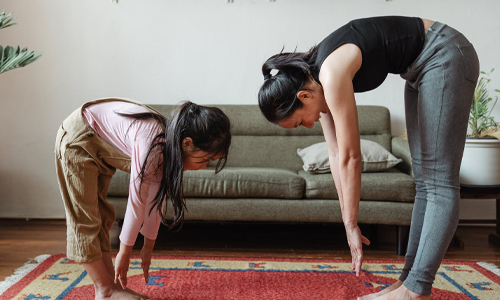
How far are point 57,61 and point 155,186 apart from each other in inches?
78.2

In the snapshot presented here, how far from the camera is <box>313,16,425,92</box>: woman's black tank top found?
109cm

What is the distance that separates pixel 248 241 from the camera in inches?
89.7

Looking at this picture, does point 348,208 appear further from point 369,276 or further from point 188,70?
point 188,70

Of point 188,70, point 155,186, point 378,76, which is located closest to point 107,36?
point 188,70

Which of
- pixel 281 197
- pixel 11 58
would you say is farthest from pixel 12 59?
pixel 281 197

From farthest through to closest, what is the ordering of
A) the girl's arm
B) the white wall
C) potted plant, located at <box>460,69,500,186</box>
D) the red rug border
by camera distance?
the white wall
potted plant, located at <box>460,69,500,186</box>
the red rug border
the girl's arm

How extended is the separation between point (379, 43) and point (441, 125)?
0.88 ft

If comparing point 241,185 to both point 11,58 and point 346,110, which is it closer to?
point 346,110

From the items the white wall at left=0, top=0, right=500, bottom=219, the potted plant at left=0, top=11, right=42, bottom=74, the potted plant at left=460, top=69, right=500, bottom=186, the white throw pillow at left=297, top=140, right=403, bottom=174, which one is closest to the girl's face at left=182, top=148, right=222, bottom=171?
the white throw pillow at left=297, top=140, right=403, bottom=174

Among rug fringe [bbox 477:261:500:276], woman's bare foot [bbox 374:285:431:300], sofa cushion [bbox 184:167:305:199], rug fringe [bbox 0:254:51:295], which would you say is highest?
woman's bare foot [bbox 374:285:431:300]

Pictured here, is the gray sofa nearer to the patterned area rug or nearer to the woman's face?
the patterned area rug

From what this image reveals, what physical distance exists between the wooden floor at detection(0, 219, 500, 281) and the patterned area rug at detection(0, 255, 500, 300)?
6.2 inches

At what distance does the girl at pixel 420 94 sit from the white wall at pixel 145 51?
5.59 ft

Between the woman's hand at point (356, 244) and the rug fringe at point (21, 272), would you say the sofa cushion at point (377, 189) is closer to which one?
the woman's hand at point (356, 244)
